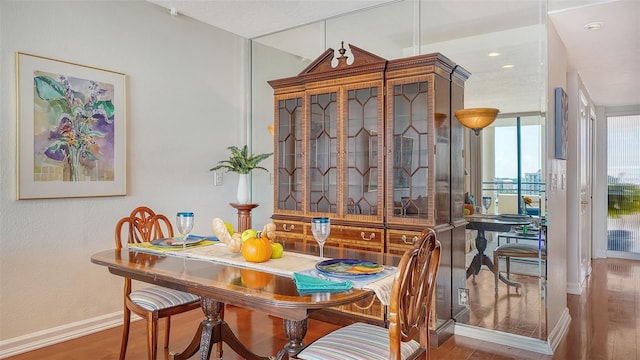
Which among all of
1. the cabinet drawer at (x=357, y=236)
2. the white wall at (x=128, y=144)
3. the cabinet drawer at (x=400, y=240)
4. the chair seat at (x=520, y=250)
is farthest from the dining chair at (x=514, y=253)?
the white wall at (x=128, y=144)

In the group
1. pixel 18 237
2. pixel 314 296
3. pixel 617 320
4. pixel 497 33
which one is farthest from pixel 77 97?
pixel 617 320

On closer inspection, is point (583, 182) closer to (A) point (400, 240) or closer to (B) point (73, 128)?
(A) point (400, 240)

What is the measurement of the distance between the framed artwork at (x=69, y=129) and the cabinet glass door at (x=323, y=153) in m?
1.47

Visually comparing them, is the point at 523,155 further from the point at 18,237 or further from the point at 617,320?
the point at 18,237

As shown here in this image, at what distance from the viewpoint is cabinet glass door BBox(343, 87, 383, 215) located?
3.16m

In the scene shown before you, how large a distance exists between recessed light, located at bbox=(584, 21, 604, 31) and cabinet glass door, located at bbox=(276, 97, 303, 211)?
2.26 metres

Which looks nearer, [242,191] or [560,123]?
[560,123]

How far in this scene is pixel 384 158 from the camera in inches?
122

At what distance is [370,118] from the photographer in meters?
3.19

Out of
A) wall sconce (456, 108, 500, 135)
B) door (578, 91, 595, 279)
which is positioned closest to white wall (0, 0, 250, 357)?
wall sconce (456, 108, 500, 135)

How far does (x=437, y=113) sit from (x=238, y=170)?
1801mm

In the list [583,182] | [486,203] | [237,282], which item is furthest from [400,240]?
[583,182]

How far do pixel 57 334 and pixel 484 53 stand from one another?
3.62m

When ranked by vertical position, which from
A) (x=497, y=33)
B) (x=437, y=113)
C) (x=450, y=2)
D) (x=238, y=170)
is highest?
(x=450, y=2)
